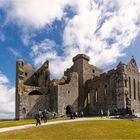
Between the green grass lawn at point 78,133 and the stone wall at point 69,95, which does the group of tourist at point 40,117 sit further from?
the stone wall at point 69,95

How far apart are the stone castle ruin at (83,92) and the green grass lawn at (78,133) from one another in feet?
92.0

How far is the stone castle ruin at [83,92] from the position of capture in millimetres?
67250

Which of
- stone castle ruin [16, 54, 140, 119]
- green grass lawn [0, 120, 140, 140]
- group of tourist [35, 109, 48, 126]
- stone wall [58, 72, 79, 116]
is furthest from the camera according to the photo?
stone wall [58, 72, 79, 116]

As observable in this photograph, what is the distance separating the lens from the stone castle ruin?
67.2 m

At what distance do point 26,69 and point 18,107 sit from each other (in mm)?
18909

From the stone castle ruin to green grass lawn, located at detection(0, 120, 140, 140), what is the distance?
28039mm

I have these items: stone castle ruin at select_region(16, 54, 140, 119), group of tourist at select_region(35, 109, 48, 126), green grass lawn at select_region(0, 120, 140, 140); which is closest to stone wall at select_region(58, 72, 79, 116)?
stone castle ruin at select_region(16, 54, 140, 119)

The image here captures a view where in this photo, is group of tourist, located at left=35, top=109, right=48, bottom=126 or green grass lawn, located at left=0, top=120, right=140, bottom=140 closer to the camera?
green grass lawn, located at left=0, top=120, right=140, bottom=140

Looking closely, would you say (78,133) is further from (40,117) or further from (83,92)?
(83,92)

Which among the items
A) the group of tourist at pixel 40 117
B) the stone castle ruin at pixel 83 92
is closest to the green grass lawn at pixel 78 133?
the group of tourist at pixel 40 117

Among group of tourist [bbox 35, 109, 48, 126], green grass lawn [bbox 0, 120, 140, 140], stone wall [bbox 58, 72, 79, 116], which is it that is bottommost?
green grass lawn [bbox 0, 120, 140, 140]

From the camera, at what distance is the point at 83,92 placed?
80.2 m

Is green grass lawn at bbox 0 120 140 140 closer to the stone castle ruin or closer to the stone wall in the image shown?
the stone castle ruin

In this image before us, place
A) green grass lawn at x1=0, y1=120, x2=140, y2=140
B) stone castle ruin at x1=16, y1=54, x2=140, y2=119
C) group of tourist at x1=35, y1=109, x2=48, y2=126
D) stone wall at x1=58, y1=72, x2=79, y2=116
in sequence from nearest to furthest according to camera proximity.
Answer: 1. green grass lawn at x1=0, y1=120, x2=140, y2=140
2. group of tourist at x1=35, y1=109, x2=48, y2=126
3. stone castle ruin at x1=16, y1=54, x2=140, y2=119
4. stone wall at x1=58, y1=72, x2=79, y2=116
